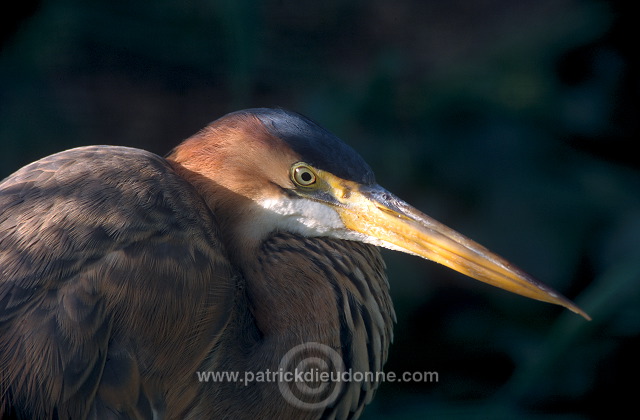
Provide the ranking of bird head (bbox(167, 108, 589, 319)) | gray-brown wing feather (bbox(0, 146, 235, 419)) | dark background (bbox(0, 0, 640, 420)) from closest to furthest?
gray-brown wing feather (bbox(0, 146, 235, 419)) → bird head (bbox(167, 108, 589, 319)) → dark background (bbox(0, 0, 640, 420))

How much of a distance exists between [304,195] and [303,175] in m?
0.05

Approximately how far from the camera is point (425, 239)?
170cm

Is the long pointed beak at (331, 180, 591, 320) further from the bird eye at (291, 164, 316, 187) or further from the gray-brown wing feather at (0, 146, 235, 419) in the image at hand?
the gray-brown wing feather at (0, 146, 235, 419)

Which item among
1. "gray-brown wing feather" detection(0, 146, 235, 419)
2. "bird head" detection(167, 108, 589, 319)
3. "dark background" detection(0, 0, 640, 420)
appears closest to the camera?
"gray-brown wing feather" detection(0, 146, 235, 419)

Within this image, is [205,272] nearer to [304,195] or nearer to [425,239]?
[304,195]

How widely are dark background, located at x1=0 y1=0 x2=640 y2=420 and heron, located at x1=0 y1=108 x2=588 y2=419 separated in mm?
1142

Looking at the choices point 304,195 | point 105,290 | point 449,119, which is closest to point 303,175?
point 304,195

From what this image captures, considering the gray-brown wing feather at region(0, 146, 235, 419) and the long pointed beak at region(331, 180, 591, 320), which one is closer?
the gray-brown wing feather at region(0, 146, 235, 419)

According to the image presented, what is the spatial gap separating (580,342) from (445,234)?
1.36m

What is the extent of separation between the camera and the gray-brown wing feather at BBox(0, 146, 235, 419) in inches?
54.3

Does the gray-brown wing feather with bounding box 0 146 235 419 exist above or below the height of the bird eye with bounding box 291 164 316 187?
below

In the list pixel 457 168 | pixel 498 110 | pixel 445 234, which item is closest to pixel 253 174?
pixel 445 234

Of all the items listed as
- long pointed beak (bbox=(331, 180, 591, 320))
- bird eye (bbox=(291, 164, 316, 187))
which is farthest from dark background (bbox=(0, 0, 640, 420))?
bird eye (bbox=(291, 164, 316, 187))

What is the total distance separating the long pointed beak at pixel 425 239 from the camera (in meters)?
1.70
